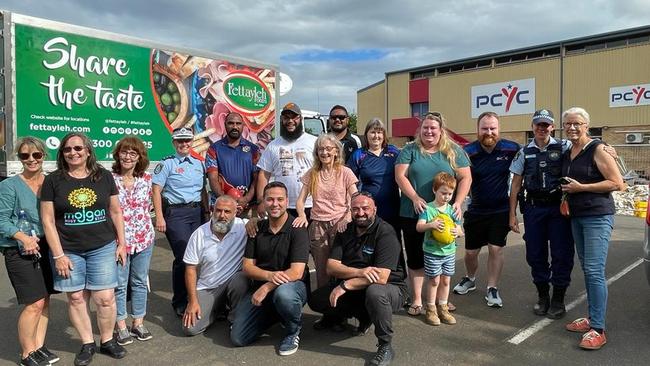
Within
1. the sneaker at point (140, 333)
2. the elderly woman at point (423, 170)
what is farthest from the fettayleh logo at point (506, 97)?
the sneaker at point (140, 333)

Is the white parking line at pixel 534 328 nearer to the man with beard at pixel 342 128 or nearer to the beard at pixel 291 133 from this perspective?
the man with beard at pixel 342 128

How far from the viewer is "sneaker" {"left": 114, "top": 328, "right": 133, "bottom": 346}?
3.79 meters

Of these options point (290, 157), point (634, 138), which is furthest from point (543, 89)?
point (290, 157)

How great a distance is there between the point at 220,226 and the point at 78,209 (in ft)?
3.72

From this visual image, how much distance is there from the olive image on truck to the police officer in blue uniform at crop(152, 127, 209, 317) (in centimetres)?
299

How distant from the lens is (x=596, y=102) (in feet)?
90.1

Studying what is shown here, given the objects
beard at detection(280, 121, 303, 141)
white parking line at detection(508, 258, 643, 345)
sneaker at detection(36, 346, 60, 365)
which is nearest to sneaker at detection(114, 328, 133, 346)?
sneaker at detection(36, 346, 60, 365)

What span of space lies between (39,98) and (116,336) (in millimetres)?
3882

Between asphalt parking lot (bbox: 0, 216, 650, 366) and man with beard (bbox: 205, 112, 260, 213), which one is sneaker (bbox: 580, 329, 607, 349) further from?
man with beard (bbox: 205, 112, 260, 213)

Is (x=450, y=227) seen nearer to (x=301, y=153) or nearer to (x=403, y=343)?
(x=403, y=343)

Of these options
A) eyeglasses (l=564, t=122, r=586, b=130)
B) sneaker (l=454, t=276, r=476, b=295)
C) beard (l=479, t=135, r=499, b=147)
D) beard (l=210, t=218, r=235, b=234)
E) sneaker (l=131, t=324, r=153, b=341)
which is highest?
eyeglasses (l=564, t=122, r=586, b=130)

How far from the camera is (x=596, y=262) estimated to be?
3.70 metres

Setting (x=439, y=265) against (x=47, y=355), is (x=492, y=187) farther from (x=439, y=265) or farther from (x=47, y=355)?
(x=47, y=355)

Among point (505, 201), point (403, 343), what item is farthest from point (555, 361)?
point (505, 201)
